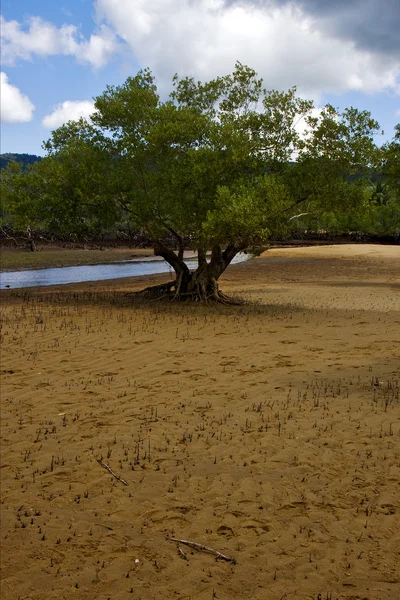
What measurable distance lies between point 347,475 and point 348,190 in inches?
498

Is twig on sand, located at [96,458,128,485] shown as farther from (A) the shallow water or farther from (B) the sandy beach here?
(A) the shallow water

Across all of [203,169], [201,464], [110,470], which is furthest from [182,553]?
[203,169]

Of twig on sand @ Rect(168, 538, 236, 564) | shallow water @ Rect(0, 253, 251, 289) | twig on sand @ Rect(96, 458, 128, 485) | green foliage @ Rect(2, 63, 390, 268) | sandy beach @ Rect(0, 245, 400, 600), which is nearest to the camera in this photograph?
sandy beach @ Rect(0, 245, 400, 600)

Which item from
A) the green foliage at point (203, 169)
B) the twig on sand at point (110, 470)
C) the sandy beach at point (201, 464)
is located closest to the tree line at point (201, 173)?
the green foliage at point (203, 169)

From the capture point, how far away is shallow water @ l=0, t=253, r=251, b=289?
3061 cm

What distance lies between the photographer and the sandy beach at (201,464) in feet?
14.9

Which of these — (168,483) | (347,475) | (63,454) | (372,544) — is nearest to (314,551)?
(372,544)

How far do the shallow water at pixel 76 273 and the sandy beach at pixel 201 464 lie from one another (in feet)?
58.2

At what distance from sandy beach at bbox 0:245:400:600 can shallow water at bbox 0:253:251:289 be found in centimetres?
1775

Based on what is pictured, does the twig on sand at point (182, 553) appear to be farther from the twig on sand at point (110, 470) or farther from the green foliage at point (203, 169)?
the green foliage at point (203, 169)

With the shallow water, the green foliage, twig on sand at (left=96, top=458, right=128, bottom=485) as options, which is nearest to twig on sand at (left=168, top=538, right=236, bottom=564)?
twig on sand at (left=96, top=458, right=128, bottom=485)

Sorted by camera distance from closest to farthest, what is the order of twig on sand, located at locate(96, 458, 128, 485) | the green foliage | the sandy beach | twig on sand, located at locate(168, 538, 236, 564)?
the sandy beach < twig on sand, located at locate(168, 538, 236, 564) < twig on sand, located at locate(96, 458, 128, 485) < the green foliage

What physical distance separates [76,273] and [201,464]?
3118 centimetres

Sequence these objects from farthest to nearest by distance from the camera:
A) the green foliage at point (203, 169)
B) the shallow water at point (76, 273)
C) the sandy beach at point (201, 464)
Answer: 1. the shallow water at point (76, 273)
2. the green foliage at point (203, 169)
3. the sandy beach at point (201, 464)
